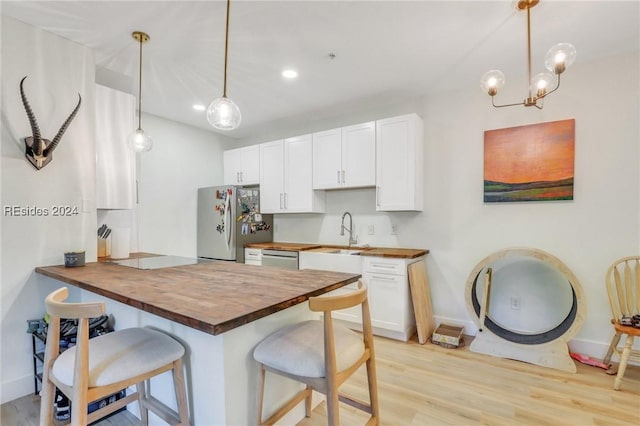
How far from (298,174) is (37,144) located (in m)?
2.58

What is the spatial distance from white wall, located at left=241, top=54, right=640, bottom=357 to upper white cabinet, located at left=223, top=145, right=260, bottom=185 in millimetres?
1372

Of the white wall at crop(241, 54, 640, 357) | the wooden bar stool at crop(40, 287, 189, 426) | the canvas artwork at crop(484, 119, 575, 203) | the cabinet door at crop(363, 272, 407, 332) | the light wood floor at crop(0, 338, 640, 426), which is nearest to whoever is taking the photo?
the wooden bar stool at crop(40, 287, 189, 426)

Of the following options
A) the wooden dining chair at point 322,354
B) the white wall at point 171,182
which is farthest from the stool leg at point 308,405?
the white wall at point 171,182

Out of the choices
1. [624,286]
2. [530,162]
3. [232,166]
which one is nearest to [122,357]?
[530,162]

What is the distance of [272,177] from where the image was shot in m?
4.33

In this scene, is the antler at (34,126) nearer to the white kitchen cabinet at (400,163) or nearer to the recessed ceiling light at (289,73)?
the recessed ceiling light at (289,73)

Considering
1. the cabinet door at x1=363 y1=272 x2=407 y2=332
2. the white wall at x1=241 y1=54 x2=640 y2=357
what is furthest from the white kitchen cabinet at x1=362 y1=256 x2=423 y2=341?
the white wall at x1=241 y1=54 x2=640 y2=357

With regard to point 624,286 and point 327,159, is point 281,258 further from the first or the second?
point 624,286

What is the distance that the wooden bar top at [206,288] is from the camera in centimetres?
116

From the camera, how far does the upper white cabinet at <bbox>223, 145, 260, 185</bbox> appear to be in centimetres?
452

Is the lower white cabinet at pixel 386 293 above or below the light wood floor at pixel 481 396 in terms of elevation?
above

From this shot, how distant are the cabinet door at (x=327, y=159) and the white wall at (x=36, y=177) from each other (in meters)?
2.33

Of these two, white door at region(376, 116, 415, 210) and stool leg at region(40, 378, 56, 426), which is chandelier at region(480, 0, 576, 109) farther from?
stool leg at region(40, 378, 56, 426)

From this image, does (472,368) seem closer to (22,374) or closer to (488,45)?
(488,45)
